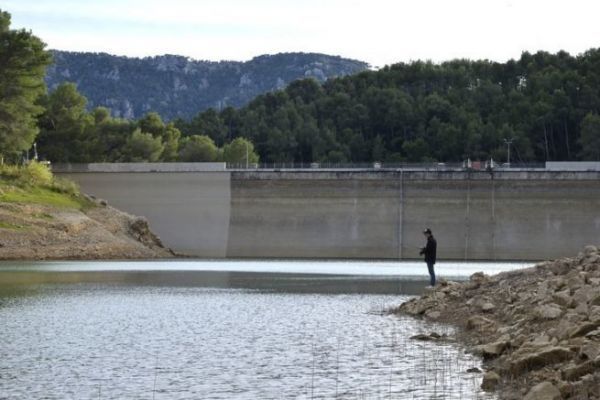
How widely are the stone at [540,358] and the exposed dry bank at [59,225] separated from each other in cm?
5519

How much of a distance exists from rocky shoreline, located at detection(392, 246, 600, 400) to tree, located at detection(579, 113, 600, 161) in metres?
97.3

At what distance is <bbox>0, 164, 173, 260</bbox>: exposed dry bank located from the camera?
Result: 2842 inches

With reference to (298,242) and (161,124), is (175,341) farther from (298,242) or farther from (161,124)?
(161,124)

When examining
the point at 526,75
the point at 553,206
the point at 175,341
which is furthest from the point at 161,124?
the point at 175,341

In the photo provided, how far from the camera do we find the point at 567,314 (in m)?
22.3

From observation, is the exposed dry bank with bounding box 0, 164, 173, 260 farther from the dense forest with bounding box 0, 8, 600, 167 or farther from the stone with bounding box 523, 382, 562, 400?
the stone with bounding box 523, 382, 562, 400

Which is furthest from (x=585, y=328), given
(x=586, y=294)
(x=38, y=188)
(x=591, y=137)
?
(x=591, y=137)

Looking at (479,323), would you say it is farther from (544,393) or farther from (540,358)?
(544,393)

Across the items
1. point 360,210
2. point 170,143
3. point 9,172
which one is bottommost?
point 360,210

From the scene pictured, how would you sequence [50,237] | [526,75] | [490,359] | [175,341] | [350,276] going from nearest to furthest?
[490,359] → [175,341] → [350,276] → [50,237] → [526,75]

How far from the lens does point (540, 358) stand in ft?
60.7

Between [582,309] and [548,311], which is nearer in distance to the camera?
[582,309]

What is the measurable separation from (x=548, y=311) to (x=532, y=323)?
1.41 feet

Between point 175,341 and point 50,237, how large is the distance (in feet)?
167
